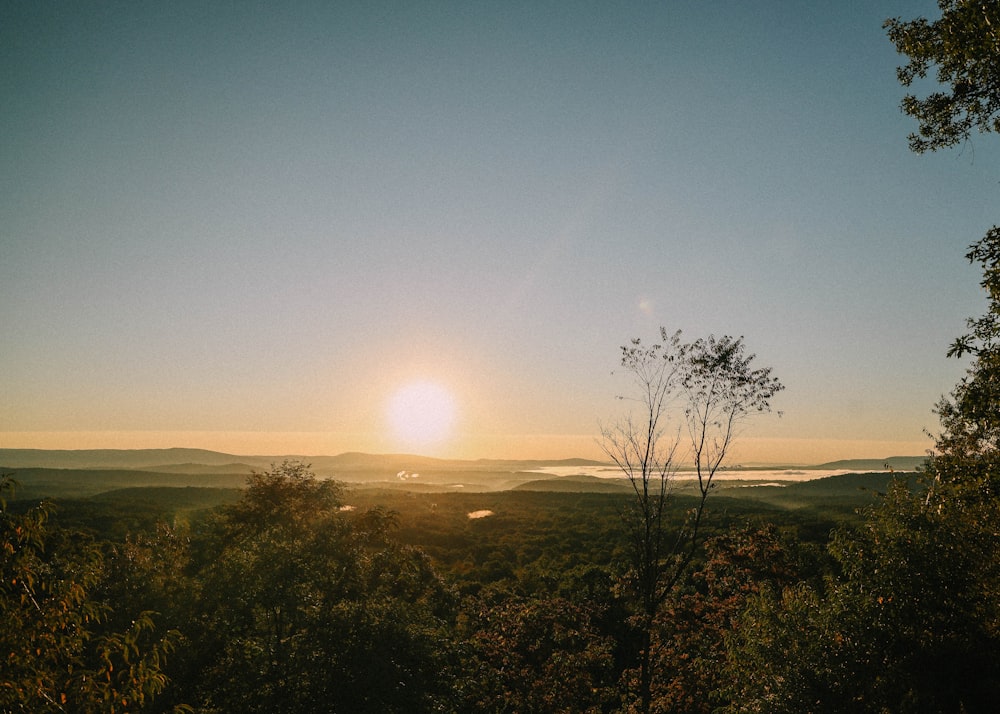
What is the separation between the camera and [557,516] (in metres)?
90.8

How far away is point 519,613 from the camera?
22875 millimetres

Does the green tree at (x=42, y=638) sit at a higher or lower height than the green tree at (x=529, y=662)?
higher

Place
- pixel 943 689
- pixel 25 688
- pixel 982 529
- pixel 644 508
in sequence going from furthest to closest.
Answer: pixel 644 508 → pixel 943 689 → pixel 982 529 → pixel 25 688

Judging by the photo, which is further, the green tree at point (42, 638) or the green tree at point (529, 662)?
the green tree at point (529, 662)

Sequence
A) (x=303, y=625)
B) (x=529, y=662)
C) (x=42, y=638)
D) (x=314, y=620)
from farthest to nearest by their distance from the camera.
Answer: (x=529, y=662), (x=303, y=625), (x=314, y=620), (x=42, y=638)

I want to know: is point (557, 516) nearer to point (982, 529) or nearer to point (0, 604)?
point (982, 529)

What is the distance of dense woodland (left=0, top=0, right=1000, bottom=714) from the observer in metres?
6.77

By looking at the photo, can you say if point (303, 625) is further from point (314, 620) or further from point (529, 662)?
point (529, 662)

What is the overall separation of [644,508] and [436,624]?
11.0 m

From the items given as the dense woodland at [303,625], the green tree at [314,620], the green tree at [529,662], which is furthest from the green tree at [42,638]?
the green tree at [529,662]

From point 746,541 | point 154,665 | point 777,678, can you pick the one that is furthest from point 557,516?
point 154,665

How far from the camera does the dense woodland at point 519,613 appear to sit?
6.77m

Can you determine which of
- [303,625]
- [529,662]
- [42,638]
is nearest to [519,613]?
[529,662]

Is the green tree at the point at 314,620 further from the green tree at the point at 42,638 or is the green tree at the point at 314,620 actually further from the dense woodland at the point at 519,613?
the green tree at the point at 42,638
